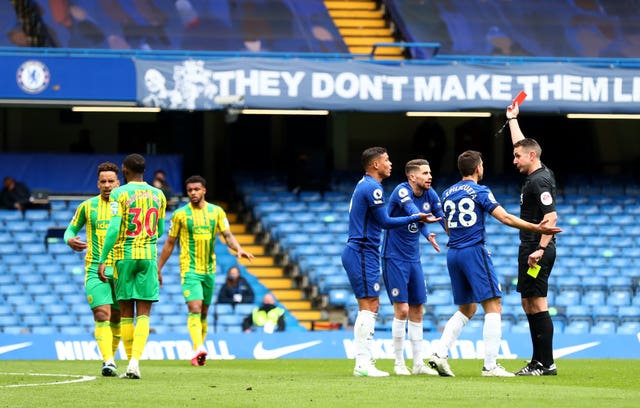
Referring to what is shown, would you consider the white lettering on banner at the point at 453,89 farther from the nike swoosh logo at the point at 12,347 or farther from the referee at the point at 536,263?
the referee at the point at 536,263

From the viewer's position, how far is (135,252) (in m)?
12.2

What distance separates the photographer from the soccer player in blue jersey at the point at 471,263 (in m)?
12.3

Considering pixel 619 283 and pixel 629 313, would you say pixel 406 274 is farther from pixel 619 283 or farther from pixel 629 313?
pixel 619 283

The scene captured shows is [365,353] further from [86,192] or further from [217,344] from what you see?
[86,192]

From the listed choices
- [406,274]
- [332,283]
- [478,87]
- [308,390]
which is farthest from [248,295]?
[308,390]

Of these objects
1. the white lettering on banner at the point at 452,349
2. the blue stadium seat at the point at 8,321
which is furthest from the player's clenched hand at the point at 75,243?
the blue stadium seat at the point at 8,321

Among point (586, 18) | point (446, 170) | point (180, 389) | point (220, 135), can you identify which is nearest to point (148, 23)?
point (220, 135)

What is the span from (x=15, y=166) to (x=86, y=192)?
1.56 metres

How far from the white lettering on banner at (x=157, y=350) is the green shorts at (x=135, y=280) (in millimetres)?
7556

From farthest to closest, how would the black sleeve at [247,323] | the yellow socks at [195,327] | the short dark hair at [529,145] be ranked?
1. the black sleeve at [247,323]
2. the yellow socks at [195,327]
3. the short dark hair at [529,145]

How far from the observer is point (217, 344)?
19.9 metres

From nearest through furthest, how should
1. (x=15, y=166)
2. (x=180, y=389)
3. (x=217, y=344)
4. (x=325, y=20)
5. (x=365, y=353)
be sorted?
1. (x=180, y=389)
2. (x=365, y=353)
3. (x=217, y=344)
4. (x=15, y=166)
5. (x=325, y=20)

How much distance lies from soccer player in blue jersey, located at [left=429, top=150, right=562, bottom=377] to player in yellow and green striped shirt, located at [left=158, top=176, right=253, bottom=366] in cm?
398

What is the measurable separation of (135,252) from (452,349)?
909cm
